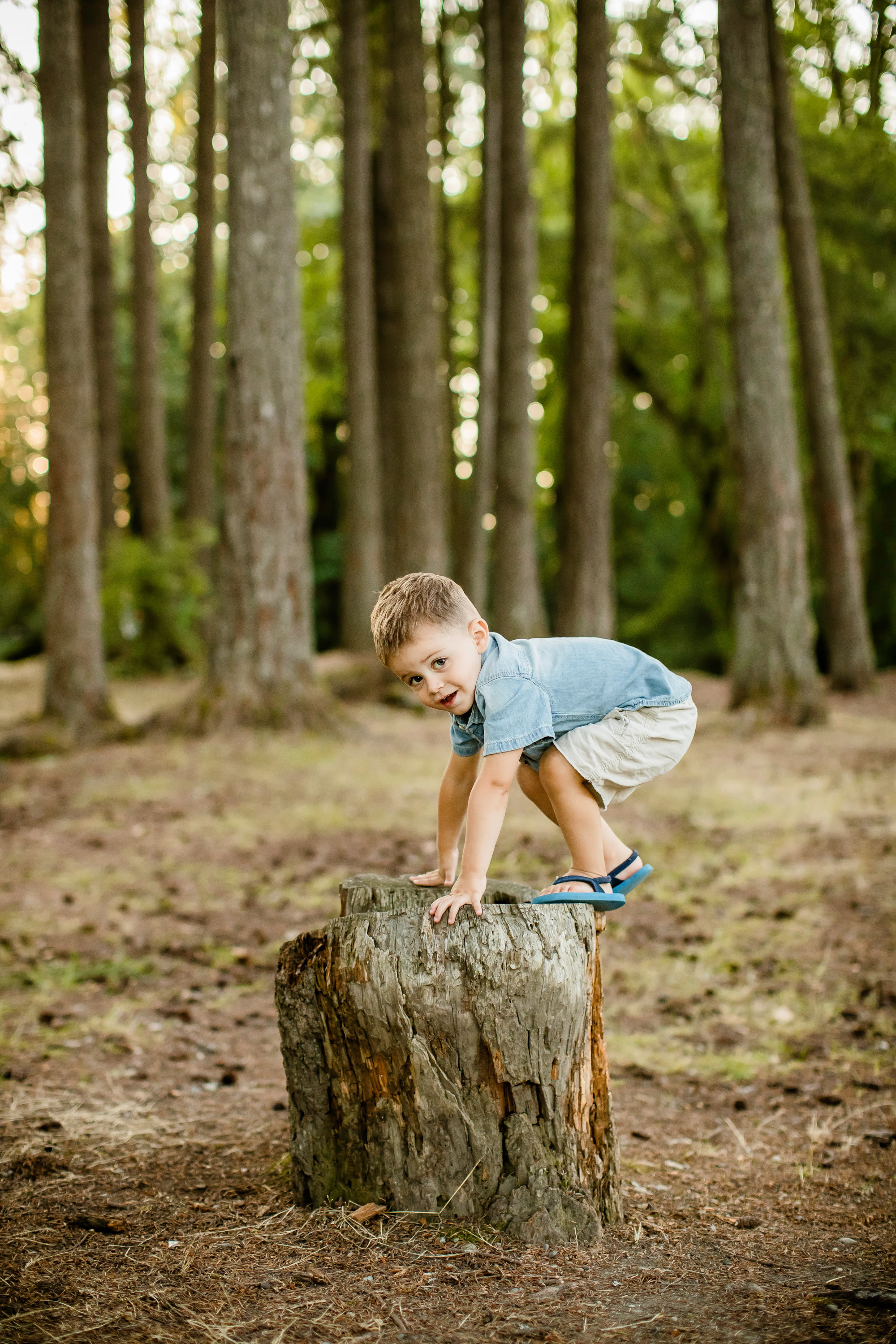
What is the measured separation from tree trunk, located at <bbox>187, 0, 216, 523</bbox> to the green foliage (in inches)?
41.3

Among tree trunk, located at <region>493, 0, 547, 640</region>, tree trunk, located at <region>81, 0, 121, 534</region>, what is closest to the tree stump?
tree trunk, located at <region>493, 0, 547, 640</region>

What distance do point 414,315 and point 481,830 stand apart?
33.2ft

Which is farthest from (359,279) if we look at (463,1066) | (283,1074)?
(463,1066)

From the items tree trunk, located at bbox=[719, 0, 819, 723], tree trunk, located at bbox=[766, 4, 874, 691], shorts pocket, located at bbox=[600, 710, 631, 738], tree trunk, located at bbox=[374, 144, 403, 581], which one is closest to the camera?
→ shorts pocket, located at bbox=[600, 710, 631, 738]

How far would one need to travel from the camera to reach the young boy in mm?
2965

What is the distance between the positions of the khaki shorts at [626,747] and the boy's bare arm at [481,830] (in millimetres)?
281

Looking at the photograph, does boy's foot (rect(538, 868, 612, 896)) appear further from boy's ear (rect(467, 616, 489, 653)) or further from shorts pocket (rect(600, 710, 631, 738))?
boy's ear (rect(467, 616, 489, 653))

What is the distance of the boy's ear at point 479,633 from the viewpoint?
3051 millimetres

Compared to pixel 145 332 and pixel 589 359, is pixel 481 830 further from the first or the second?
pixel 145 332

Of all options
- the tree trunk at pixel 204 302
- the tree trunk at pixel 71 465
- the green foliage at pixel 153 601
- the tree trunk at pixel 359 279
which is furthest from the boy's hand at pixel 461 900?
the tree trunk at pixel 204 302

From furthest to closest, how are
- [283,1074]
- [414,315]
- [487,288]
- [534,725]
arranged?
[487,288] → [414,315] → [283,1074] → [534,725]

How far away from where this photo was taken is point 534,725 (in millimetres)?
3057

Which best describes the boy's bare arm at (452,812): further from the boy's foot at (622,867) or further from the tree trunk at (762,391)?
the tree trunk at (762,391)

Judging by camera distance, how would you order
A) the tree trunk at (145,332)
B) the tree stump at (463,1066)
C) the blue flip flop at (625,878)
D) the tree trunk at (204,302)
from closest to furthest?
the tree stump at (463,1066), the blue flip flop at (625,878), the tree trunk at (204,302), the tree trunk at (145,332)
